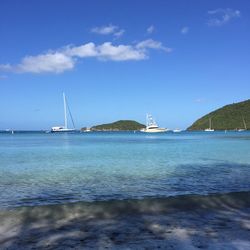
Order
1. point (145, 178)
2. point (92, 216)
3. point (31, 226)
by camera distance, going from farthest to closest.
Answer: point (145, 178) → point (92, 216) → point (31, 226)

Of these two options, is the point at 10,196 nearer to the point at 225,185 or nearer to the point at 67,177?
the point at 67,177

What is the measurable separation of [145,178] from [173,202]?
774cm

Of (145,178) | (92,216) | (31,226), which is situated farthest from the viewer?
(145,178)

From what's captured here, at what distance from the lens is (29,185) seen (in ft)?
63.4

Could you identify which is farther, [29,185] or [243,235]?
[29,185]

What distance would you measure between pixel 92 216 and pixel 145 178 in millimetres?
10071

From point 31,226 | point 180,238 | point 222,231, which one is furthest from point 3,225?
point 222,231

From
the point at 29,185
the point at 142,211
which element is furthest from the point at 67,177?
the point at 142,211

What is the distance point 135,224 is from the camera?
10.7 meters

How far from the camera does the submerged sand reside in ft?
28.7

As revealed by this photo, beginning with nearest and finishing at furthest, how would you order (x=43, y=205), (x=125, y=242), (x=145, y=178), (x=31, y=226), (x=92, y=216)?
(x=125, y=242)
(x=31, y=226)
(x=92, y=216)
(x=43, y=205)
(x=145, y=178)

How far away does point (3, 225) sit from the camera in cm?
1089

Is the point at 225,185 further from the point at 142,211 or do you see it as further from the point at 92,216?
the point at 92,216

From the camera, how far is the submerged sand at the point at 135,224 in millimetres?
8750
